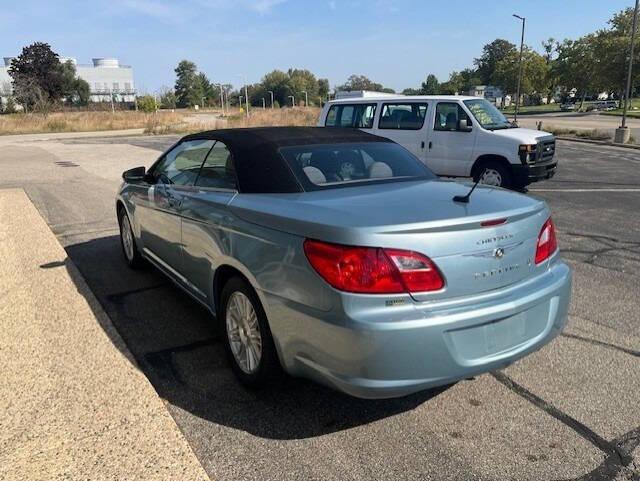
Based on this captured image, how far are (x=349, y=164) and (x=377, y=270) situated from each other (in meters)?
1.43

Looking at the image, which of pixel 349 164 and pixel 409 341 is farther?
pixel 349 164

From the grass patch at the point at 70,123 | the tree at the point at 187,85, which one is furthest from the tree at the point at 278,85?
the grass patch at the point at 70,123

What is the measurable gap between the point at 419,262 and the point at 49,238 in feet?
19.6

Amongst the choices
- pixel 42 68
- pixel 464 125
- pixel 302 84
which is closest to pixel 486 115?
pixel 464 125

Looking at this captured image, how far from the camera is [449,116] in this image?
1071 cm

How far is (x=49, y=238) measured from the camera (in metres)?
6.95

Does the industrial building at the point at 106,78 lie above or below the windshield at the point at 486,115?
above

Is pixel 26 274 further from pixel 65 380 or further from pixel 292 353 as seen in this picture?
pixel 292 353

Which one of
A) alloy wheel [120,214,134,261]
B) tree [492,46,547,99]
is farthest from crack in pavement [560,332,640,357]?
tree [492,46,547,99]

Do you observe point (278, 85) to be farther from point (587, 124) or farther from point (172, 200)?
point (172, 200)

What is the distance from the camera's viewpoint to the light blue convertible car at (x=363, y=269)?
2.48 metres

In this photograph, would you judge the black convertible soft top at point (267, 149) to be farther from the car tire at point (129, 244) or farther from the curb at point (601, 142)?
the curb at point (601, 142)

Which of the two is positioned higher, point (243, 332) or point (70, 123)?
point (70, 123)

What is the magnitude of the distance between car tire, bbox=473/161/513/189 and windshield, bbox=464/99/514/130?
77 centimetres
